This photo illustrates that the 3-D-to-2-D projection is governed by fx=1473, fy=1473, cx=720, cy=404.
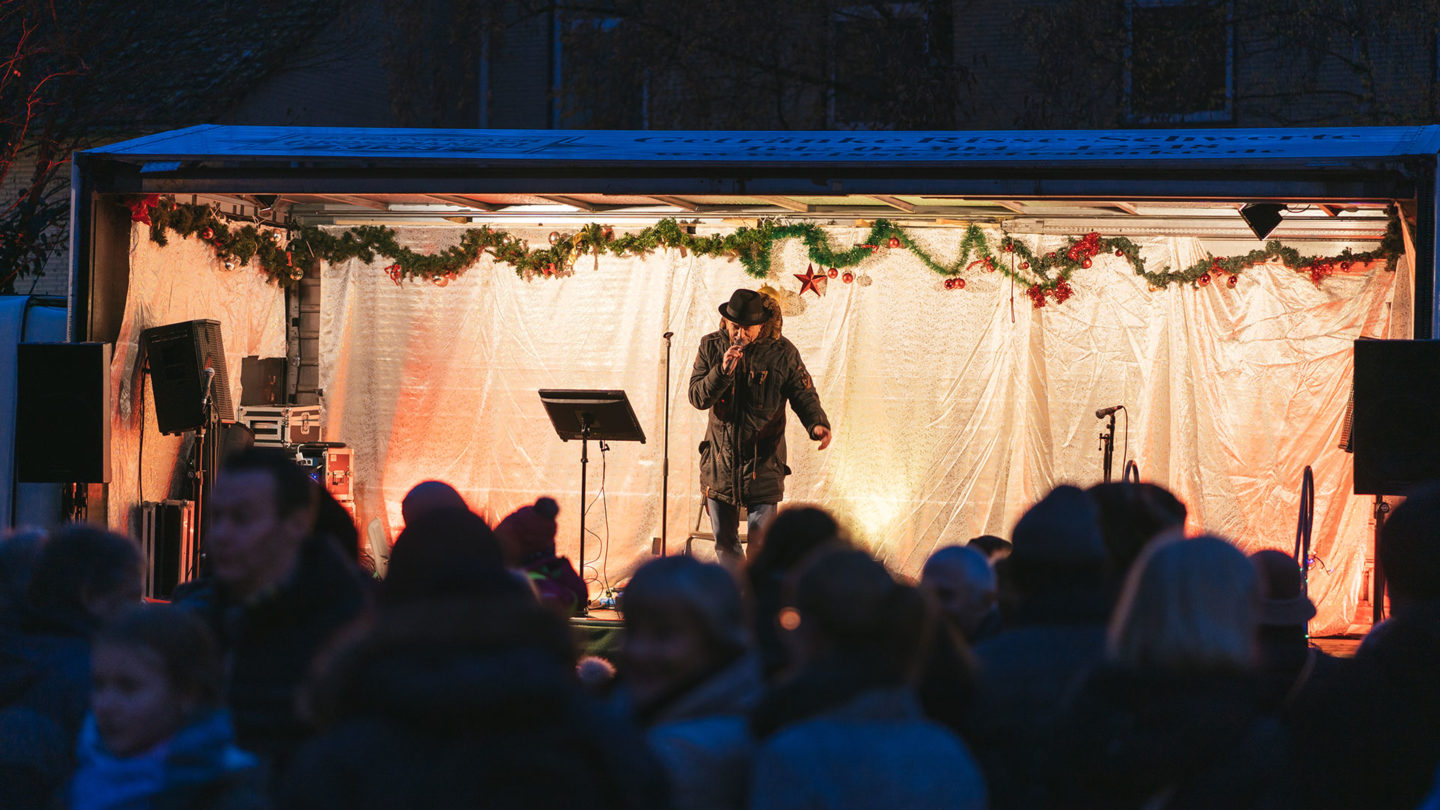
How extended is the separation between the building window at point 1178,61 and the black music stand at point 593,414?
7.80 metres

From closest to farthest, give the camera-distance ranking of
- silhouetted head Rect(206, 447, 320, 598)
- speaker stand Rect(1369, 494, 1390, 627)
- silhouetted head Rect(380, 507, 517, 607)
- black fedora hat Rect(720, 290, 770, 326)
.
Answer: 1. silhouetted head Rect(380, 507, 517, 607)
2. silhouetted head Rect(206, 447, 320, 598)
3. speaker stand Rect(1369, 494, 1390, 627)
4. black fedora hat Rect(720, 290, 770, 326)

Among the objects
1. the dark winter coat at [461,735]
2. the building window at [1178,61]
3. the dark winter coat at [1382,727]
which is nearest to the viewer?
the dark winter coat at [461,735]

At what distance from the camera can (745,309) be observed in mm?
9961

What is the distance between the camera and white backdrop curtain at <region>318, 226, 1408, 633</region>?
1011cm

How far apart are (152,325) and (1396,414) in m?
7.49

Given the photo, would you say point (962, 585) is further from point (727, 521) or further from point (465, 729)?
point (727, 521)

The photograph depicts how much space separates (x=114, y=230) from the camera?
29.2ft

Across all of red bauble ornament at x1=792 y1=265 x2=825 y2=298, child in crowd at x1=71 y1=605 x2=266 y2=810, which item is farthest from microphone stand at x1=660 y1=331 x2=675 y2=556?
child in crowd at x1=71 y1=605 x2=266 y2=810

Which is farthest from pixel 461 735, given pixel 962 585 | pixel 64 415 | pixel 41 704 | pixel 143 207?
pixel 143 207

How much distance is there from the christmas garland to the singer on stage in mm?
1041

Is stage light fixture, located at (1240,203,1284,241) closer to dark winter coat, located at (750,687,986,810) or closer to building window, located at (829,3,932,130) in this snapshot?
dark winter coat, located at (750,687,986,810)

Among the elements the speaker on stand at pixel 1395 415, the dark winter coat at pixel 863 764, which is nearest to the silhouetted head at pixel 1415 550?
the dark winter coat at pixel 863 764

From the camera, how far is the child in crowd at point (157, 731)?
265 cm

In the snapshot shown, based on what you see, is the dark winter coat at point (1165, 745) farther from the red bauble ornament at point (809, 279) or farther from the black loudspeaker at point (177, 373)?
the red bauble ornament at point (809, 279)
